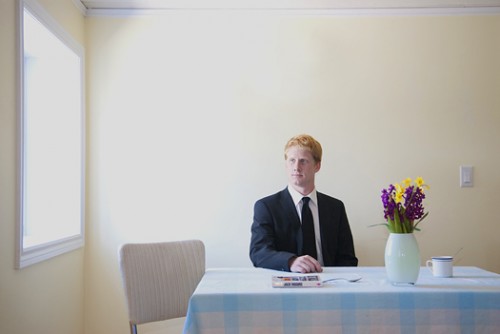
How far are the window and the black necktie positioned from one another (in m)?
1.23

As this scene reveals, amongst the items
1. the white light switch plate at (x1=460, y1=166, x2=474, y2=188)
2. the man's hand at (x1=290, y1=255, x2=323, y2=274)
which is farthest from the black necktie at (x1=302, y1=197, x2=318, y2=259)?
the white light switch plate at (x1=460, y1=166, x2=474, y2=188)

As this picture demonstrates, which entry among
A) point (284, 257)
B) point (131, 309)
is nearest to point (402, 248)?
point (284, 257)

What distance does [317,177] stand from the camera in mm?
3182

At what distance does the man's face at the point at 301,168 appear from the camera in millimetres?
2528

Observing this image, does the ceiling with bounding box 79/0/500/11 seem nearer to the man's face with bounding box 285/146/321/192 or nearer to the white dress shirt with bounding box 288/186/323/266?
the man's face with bounding box 285/146/321/192

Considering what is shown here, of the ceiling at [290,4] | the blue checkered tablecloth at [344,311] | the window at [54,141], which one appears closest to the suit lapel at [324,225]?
the blue checkered tablecloth at [344,311]

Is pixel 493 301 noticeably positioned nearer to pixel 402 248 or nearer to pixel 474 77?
pixel 402 248

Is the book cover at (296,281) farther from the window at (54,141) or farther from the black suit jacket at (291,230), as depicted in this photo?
the window at (54,141)

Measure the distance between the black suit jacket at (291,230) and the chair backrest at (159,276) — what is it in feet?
0.97

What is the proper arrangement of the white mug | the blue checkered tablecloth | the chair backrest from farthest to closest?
the chair backrest → the white mug → the blue checkered tablecloth

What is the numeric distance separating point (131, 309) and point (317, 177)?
142 cm

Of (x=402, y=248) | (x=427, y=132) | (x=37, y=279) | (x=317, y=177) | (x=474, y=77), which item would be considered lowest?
(x=37, y=279)

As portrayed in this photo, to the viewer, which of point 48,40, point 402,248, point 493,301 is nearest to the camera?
point 493,301

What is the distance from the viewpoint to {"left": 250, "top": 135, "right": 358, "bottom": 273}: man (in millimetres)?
2512
